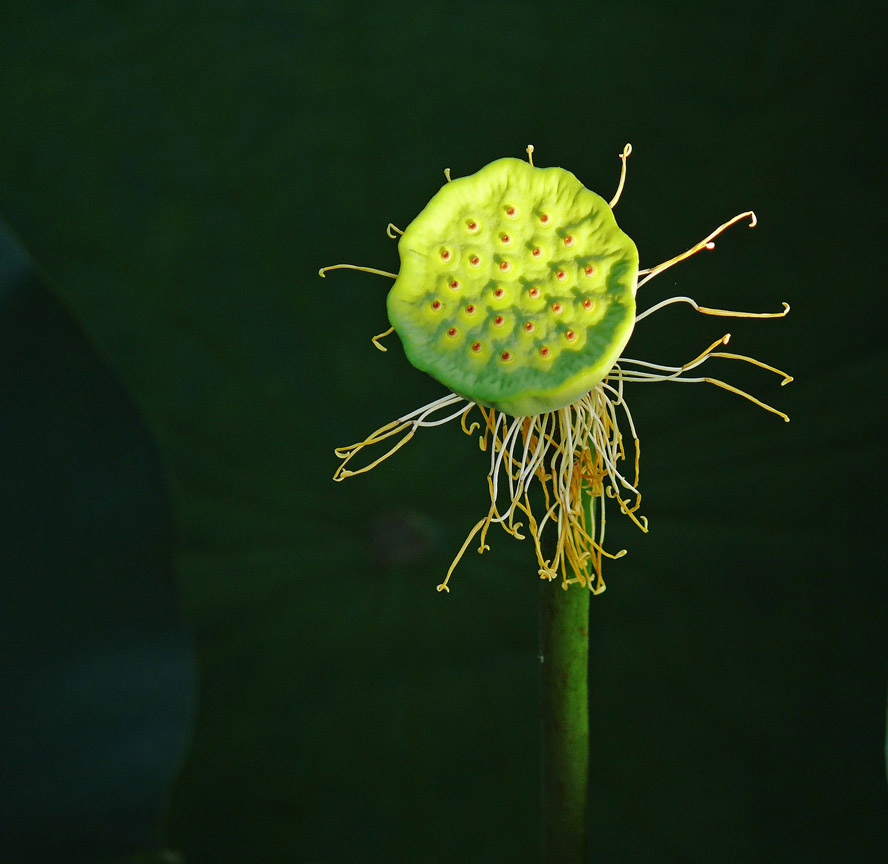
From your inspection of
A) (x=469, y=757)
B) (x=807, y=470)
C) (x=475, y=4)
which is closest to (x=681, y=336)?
(x=807, y=470)

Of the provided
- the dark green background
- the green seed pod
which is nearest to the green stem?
the green seed pod

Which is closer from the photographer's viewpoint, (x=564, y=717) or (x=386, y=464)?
(x=564, y=717)

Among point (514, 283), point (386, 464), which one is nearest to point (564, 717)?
point (514, 283)

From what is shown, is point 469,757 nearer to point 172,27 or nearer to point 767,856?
point 767,856

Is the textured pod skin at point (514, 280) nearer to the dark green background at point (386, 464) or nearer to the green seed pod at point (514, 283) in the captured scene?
the green seed pod at point (514, 283)

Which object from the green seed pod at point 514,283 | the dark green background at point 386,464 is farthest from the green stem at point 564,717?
the dark green background at point 386,464

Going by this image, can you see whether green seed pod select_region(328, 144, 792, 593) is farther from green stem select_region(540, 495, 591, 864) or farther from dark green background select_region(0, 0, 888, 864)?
Answer: dark green background select_region(0, 0, 888, 864)

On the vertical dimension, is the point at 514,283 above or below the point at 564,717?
above

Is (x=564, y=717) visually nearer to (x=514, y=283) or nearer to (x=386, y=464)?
(x=514, y=283)
